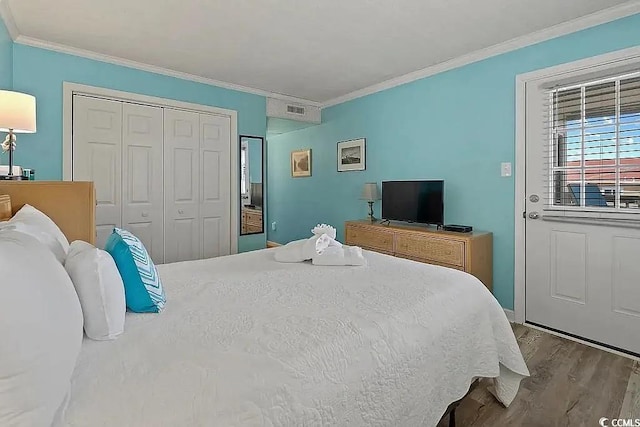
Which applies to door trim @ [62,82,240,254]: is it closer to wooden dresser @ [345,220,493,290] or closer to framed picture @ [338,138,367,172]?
framed picture @ [338,138,367,172]

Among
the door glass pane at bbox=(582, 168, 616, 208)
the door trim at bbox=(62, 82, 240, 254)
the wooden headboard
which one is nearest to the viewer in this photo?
the wooden headboard

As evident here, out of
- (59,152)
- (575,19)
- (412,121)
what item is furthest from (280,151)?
(575,19)

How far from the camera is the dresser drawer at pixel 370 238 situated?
→ 358 cm

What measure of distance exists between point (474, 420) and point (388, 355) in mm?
944

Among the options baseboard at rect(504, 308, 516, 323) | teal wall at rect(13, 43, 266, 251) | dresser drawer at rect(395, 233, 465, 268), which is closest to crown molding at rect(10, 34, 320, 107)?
teal wall at rect(13, 43, 266, 251)

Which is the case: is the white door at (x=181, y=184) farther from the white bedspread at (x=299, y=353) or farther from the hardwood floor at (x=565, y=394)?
the hardwood floor at (x=565, y=394)

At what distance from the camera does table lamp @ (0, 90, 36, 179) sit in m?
2.00

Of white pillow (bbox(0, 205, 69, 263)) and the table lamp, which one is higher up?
the table lamp

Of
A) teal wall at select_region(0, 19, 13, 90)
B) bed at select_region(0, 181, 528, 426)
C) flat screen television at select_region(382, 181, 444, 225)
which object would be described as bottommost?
bed at select_region(0, 181, 528, 426)

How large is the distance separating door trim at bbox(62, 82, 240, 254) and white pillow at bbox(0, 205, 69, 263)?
1900mm

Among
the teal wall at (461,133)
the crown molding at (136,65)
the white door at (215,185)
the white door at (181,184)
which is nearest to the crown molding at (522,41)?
the teal wall at (461,133)

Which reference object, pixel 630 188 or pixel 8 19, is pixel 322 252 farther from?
pixel 8 19

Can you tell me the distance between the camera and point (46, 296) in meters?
0.81

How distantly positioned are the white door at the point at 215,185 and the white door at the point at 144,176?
46 centimetres
